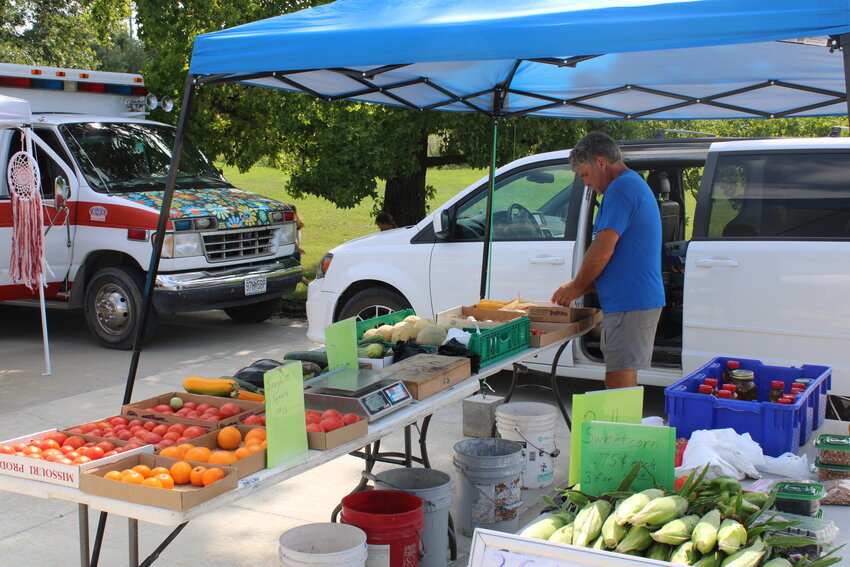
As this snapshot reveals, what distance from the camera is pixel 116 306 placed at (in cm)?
900

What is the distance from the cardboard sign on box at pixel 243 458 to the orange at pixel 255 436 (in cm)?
8

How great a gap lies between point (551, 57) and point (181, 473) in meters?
2.43

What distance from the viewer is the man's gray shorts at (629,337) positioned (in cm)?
505

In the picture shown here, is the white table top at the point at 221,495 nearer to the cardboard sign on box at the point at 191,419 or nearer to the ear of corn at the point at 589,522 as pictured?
the cardboard sign on box at the point at 191,419

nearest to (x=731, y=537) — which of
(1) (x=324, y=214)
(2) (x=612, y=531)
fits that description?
(2) (x=612, y=531)

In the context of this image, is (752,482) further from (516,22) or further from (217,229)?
(217,229)

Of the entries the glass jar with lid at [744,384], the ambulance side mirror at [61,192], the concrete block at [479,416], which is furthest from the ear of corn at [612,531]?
the ambulance side mirror at [61,192]

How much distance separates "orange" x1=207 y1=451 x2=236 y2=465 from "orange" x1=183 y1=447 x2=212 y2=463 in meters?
0.03

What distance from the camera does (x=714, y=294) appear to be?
597 centimetres

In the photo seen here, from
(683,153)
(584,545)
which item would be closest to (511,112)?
(683,153)

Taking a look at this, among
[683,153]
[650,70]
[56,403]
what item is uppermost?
[650,70]

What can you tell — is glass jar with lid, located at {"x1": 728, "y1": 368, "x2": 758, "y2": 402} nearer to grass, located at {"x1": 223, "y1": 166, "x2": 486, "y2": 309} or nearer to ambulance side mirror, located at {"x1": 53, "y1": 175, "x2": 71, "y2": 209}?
ambulance side mirror, located at {"x1": 53, "y1": 175, "x2": 71, "y2": 209}

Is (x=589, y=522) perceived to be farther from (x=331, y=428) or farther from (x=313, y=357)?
(x=313, y=357)

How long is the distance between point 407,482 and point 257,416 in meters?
1.15
